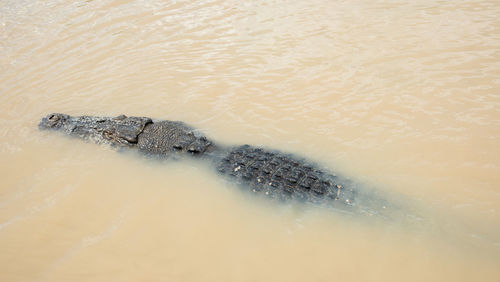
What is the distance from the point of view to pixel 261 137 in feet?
15.2

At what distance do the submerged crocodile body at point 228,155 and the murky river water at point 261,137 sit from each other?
0.18 meters

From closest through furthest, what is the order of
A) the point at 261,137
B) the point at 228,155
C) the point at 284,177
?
the point at 284,177, the point at 228,155, the point at 261,137

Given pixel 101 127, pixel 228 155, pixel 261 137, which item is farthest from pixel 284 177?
pixel 101 127

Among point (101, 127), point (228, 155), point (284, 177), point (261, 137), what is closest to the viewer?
point (284, 177)

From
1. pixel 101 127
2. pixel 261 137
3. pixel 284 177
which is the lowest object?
pixel 261 137

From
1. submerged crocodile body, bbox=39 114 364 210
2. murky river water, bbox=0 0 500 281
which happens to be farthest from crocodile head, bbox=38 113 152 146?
murky river water, bbox=0 0 500 281

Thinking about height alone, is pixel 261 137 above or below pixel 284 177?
below

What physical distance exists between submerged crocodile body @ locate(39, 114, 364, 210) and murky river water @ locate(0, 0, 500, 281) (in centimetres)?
18

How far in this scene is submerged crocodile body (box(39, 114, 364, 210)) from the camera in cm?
353

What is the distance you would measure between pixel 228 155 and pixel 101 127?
204 cm

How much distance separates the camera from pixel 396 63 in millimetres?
5727

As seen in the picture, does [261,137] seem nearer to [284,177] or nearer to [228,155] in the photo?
[228,155]

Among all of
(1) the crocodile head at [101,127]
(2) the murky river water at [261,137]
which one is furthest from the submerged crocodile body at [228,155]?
(2) the murky river water at [261,137]

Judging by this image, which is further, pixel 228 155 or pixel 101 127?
pixel 101 127
